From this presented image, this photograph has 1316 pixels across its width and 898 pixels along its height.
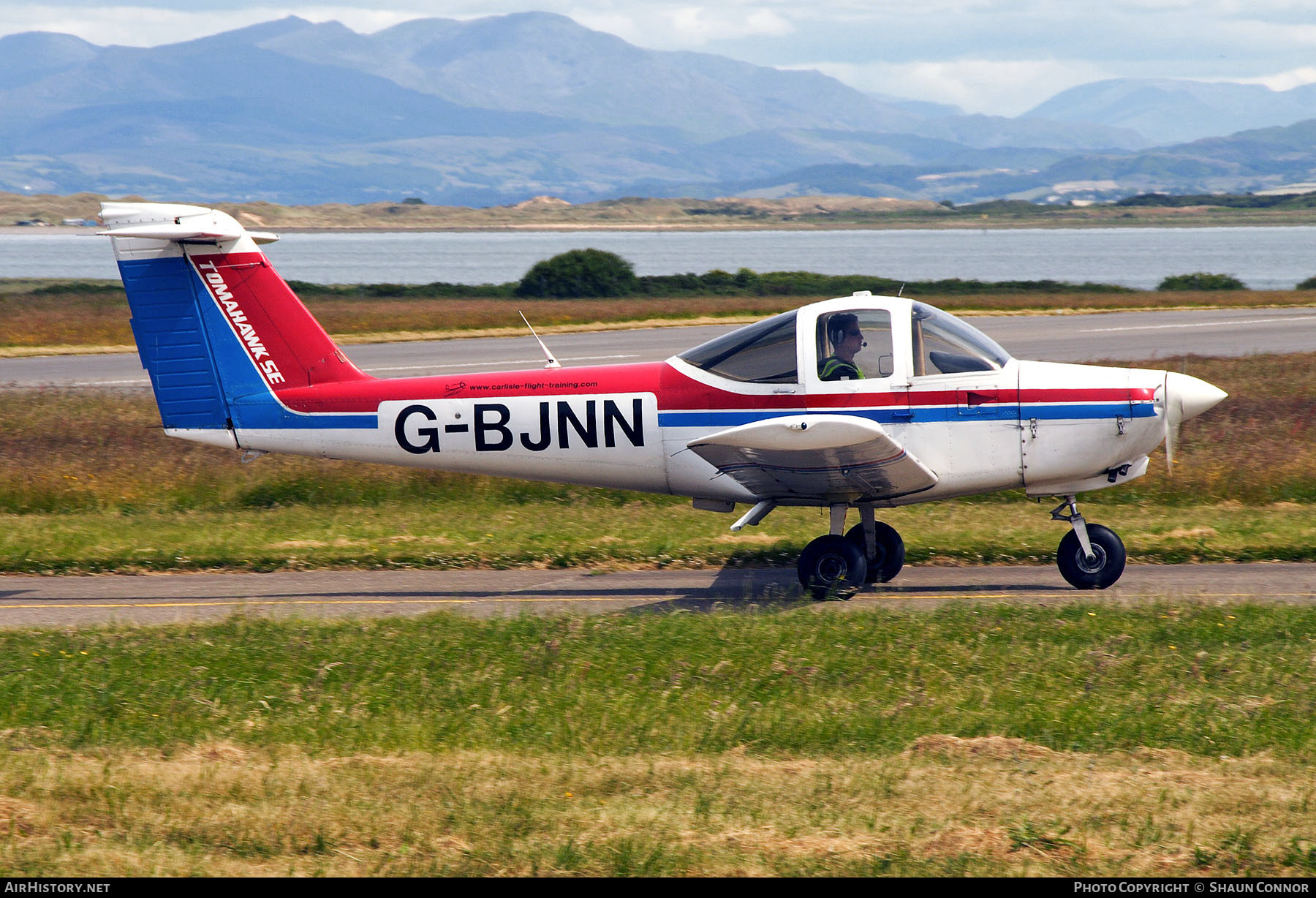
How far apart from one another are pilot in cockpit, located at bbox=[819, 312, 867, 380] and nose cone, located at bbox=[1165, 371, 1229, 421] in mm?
2357

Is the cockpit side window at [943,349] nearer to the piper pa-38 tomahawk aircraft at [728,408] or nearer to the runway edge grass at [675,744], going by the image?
the piper pa-38 tomahawk aircraft at [728,408]

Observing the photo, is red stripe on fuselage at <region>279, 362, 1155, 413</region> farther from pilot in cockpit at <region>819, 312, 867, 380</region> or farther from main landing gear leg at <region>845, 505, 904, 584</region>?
main landing gear leg at <region>845, 505, 904, 584</region>

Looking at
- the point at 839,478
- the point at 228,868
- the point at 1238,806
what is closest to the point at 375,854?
the point at 228,868

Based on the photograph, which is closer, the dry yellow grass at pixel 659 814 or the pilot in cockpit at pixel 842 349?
the dry yellow grass at pixel 659 814

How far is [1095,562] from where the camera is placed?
9.66m

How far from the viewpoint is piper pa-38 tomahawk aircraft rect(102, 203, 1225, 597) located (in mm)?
9289

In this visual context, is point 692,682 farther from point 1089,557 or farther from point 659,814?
point 1089,557

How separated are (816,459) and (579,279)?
44.8m

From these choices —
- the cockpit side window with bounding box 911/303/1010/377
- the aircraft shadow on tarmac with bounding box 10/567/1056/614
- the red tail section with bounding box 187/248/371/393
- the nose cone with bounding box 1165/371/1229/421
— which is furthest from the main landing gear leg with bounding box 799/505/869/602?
the red tail section with bounding box 187/248/371/393

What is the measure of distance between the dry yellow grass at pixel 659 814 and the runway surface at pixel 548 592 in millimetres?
3241

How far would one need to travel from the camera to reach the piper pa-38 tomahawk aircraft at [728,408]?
9.29 meters

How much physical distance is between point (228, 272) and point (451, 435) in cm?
252

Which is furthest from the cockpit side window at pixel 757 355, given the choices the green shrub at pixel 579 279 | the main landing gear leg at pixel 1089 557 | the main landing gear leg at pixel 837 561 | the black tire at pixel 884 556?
the green shrub at pixel 579 279

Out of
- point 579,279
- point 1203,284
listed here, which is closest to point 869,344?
point 579,279
